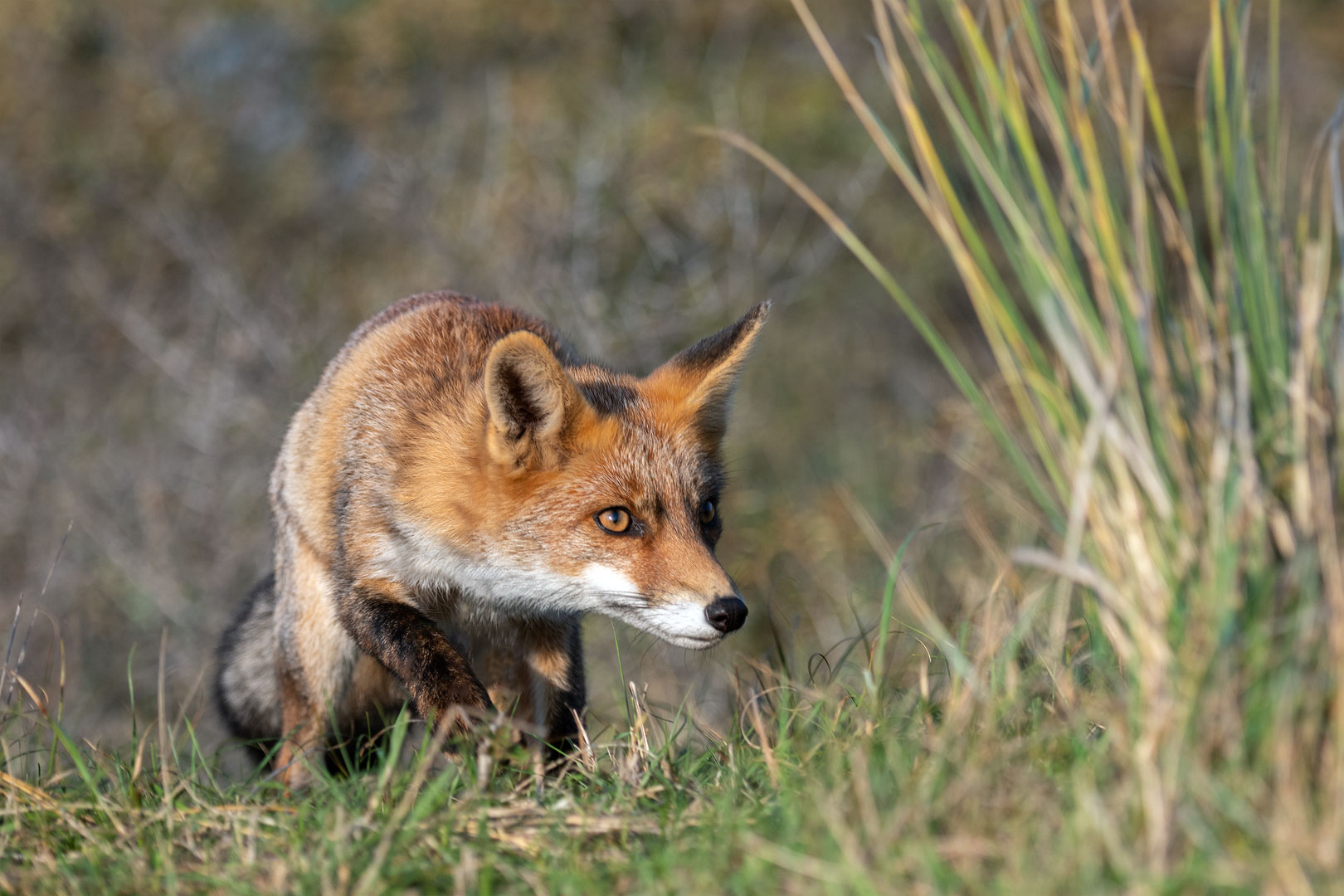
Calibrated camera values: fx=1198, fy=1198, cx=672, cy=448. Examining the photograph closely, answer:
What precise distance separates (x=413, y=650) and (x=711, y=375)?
64.1 inches

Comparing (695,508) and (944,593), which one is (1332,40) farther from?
(695,508)

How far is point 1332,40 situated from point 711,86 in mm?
10131

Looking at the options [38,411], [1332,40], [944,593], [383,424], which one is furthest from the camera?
[1332,40]

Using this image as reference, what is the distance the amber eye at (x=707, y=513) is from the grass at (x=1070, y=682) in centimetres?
136

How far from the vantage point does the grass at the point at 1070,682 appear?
224 cm

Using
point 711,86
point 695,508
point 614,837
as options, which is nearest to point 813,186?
point 711,86

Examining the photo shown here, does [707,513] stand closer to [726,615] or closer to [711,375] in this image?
[711,375]

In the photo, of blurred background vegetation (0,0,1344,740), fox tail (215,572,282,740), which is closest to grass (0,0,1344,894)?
fox tail (215,572,282,740)

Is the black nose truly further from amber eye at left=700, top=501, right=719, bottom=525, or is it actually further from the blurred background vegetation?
the blurred background vegetation

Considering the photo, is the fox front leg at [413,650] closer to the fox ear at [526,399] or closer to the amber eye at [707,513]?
the fox ear at [526,399]

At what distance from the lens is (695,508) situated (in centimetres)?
466

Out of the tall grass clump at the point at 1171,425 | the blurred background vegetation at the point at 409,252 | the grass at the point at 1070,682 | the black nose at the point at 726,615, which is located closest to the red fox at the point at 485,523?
the black nose at the point at 726,615

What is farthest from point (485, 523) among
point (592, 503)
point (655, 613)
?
point (655, 613)

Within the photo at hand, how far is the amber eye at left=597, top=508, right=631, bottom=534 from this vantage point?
446cm
